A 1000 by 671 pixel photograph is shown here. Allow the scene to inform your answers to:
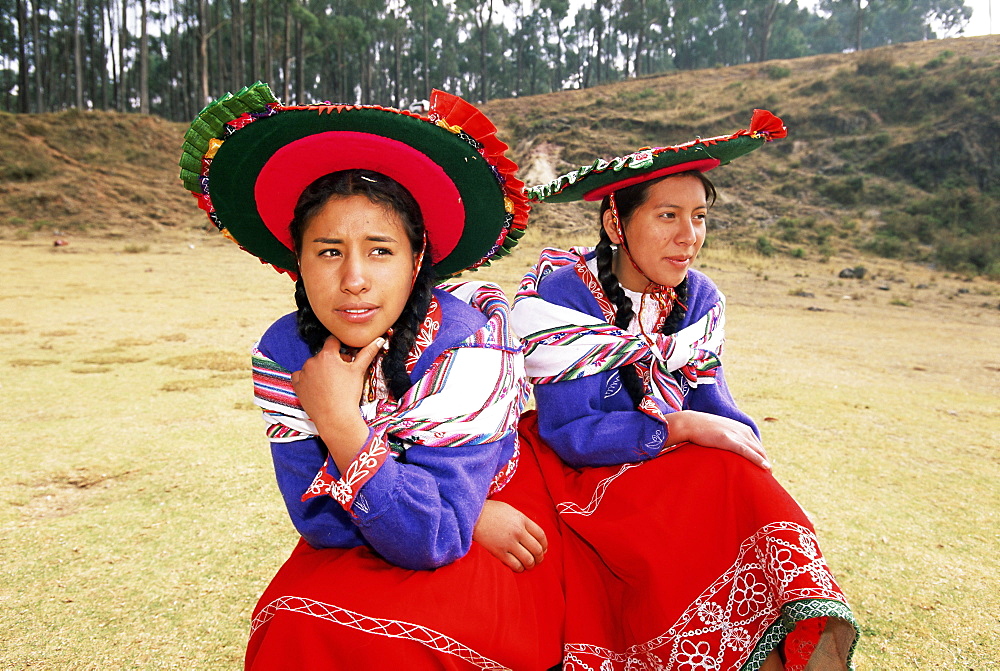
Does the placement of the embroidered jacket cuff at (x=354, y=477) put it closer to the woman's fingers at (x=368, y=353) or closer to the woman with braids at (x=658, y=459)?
the woman's fingers at (x=368, y=353)

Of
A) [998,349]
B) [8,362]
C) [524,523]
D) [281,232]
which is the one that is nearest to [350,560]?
[524,523]

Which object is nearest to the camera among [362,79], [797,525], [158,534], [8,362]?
[797,525]

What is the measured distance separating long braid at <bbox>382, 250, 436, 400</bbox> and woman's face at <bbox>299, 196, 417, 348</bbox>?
52mm

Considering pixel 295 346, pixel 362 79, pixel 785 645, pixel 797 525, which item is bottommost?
pixel 785 645

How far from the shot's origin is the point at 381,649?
4.37 feet

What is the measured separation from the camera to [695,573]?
1.61 m

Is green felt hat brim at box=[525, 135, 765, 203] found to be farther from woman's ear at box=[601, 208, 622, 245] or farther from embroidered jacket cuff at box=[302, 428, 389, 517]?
embroidered jacket cuff at box=[302, 428, 389, 517]

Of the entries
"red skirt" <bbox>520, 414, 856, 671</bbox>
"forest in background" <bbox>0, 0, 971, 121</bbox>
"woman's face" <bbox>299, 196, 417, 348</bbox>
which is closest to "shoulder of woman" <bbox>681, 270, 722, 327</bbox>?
"red skirt" <bbox>520, 414, 856, 671</bbox>

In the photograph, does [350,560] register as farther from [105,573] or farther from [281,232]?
[105,573]

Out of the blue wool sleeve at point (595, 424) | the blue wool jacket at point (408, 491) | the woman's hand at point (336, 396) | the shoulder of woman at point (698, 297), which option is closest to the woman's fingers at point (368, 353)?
the woman's hand at point (336, 396)

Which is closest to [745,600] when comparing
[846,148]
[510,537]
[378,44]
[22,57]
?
[510,537]

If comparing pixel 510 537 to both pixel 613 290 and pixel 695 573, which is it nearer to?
pixel 695 573

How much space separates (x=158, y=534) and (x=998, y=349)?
375 inches

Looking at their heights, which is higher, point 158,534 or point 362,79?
point 362,79
